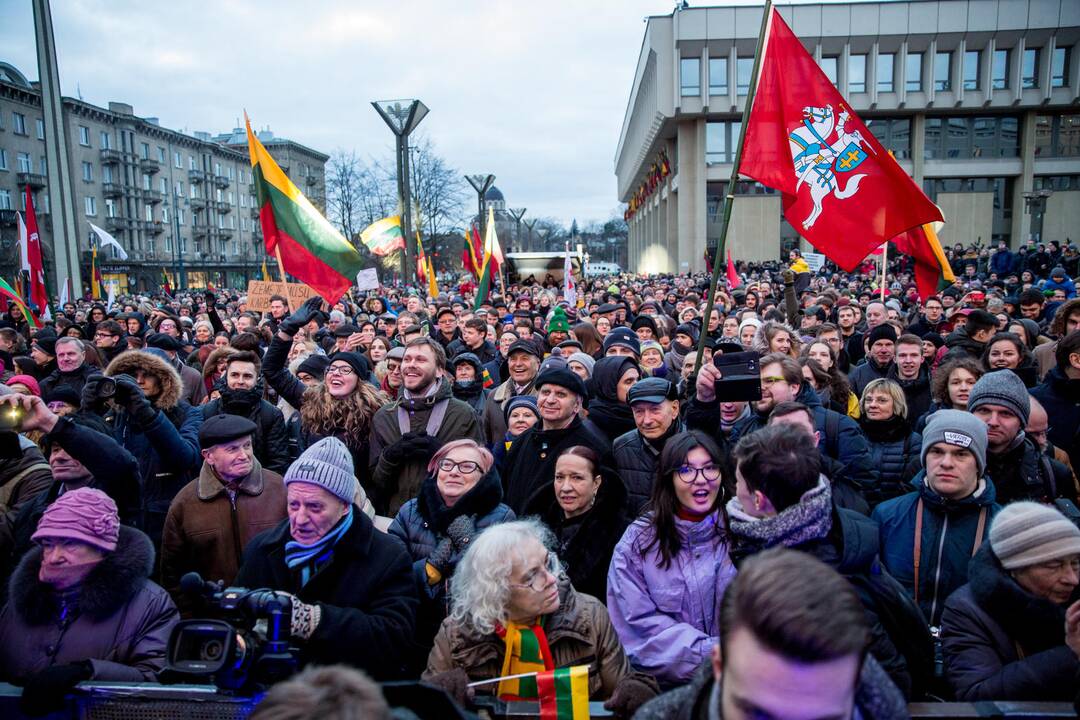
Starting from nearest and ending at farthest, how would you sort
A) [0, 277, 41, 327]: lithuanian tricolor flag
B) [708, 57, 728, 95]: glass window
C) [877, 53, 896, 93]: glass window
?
[0, 277, 41, 327]: lithuanian tricolor flag, [708, 57, 728, 95]: glass window, [877, 53, 896, 93]: glass window

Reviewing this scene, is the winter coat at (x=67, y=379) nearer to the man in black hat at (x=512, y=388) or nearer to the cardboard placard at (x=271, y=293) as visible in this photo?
the cardboard placard at (x=271, y=293)

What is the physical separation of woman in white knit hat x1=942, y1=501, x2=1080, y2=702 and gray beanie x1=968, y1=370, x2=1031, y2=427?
5.02 ft

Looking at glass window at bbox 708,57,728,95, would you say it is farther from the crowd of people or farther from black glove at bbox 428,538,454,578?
black glove at bbox 428,538,454,578

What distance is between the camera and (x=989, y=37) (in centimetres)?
4234

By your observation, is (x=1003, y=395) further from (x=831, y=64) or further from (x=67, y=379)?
(x=831, y=64)

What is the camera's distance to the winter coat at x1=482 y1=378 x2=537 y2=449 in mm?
6070

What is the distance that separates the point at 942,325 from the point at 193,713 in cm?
927

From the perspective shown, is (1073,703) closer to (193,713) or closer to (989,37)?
(193,713)

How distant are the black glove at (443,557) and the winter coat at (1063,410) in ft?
13.9

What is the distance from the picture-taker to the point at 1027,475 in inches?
148

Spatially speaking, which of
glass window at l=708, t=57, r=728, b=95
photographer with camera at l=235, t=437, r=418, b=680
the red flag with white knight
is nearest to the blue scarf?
photographer with camera at l=235, t=437, r=418, b=680

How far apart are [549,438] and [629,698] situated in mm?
2269

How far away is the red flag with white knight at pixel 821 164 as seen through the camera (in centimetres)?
560

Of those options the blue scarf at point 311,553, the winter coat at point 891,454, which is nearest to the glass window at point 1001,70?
the winter coat at point 891,454
